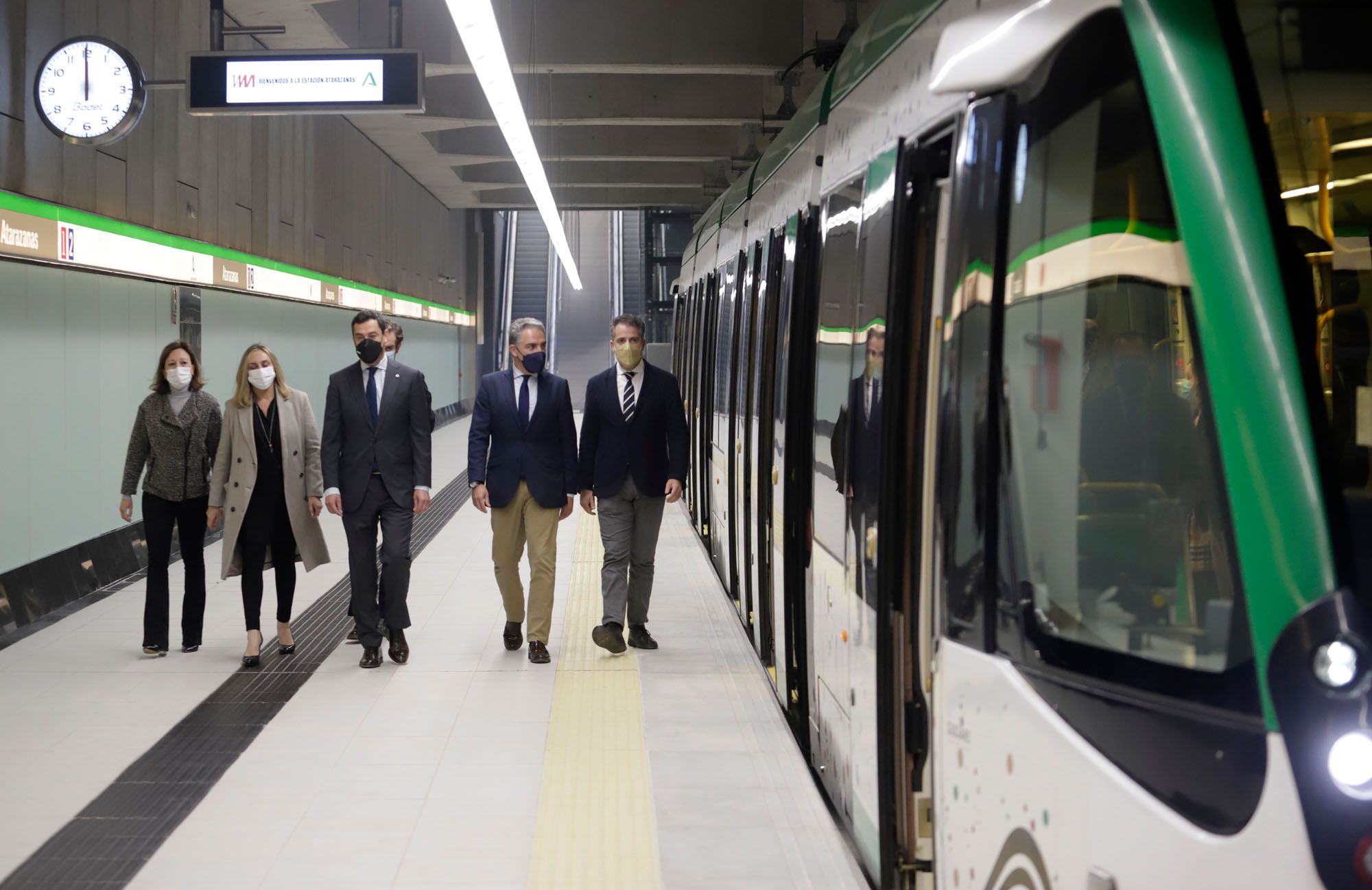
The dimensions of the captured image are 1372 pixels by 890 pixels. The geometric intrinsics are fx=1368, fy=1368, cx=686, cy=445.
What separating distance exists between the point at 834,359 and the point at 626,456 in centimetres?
309

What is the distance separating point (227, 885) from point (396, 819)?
0.73 meters

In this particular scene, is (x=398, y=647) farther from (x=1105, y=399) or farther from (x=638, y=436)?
(x=1105, y=399)

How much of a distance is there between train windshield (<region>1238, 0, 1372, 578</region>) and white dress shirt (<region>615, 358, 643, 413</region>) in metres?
5.25

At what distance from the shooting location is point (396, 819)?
4629 mm

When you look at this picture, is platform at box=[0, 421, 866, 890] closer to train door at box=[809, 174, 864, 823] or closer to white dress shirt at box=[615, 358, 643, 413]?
train door at box=[809, 174, 864, 823]

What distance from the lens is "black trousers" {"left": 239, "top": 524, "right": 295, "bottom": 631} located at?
6961 mm

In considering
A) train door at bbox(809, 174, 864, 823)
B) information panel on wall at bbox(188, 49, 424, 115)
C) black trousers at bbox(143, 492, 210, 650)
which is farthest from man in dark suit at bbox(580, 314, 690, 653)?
train door at bbox(809, 174, 864, 823)

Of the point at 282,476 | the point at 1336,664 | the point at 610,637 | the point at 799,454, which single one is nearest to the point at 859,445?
the point at 799,454

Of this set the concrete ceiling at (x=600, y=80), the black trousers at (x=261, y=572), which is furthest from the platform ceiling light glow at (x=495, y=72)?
the black trousers at (x=261, y=572)

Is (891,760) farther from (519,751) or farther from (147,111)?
(147,111)

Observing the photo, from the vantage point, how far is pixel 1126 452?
84.7 inches

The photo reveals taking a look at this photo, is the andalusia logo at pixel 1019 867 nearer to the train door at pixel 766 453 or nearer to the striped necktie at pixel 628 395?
the train door at pixel 766 453

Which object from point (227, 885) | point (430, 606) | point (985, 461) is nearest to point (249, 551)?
point (430, 606)

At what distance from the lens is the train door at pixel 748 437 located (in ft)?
21.6
